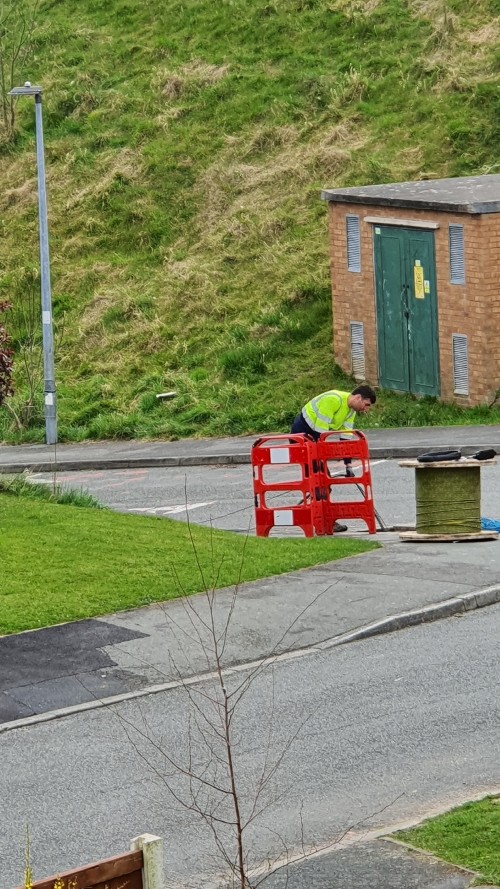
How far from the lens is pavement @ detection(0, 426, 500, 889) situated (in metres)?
11.8

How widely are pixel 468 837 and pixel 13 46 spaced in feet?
130

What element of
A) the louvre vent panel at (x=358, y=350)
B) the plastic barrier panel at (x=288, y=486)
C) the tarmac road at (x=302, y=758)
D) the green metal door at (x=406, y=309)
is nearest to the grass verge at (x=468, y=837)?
the tarmac road at (x=302, y=758)

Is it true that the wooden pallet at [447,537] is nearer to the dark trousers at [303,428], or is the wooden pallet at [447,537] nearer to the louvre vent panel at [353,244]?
the dark trousers at [303,428]

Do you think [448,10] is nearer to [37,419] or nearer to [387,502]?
[37,419]

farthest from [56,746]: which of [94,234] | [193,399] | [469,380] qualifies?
[94,234]

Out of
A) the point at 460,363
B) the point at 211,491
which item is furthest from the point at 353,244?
the point at 211,491

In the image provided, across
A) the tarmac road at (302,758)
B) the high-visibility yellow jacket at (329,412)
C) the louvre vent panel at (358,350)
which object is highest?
the louvre vent panel at (358,350)

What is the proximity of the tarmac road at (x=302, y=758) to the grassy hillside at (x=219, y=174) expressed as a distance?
525 inches

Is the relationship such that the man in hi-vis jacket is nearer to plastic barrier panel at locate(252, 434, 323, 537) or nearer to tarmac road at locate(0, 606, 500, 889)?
plastic barrier panel at locate(252, 434, 323, 537)

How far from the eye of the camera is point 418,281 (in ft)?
83.9

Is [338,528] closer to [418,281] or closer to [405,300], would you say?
[418,281]

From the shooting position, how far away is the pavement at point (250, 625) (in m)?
11.8

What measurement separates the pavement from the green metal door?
921cm

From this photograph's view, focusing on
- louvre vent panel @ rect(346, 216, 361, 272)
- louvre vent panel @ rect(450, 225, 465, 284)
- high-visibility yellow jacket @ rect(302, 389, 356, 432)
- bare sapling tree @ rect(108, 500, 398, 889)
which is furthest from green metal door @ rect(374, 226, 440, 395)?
bare sapling tree @ rect(108, 500, 398, 889)
